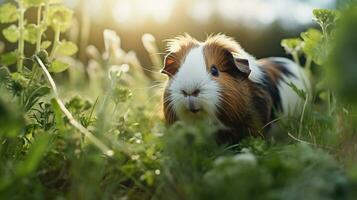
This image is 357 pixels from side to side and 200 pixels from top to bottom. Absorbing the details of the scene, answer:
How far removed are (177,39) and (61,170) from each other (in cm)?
139

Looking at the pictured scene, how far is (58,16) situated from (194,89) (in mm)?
778

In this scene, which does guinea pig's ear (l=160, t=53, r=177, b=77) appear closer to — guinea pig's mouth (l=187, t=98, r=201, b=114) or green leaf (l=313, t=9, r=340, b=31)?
guinea pig's mouth (l=187, t=98, r=201, b=114)

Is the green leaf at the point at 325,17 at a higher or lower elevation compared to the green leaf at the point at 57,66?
higher

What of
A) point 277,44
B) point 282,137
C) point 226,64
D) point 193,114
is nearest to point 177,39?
point 226,64

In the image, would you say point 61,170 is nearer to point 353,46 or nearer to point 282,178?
point 282,178

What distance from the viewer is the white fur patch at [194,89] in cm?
269

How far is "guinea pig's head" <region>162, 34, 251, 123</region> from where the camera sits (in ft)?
8.86

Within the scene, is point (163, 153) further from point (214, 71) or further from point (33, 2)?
point (33, 2)

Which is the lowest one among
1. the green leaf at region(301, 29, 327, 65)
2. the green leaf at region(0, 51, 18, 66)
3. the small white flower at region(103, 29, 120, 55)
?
the small white flower at region(103, 29, 120, 55)

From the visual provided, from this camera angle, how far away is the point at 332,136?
2.34 m

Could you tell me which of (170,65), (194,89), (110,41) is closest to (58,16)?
(170,65)

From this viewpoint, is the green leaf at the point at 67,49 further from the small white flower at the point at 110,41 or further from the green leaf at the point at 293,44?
the green leaf at the point at 293,44

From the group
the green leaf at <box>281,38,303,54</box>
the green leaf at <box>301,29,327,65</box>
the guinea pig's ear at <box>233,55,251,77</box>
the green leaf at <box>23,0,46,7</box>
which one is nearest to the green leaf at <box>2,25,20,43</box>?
the green leaf at <box>23,0,46,7</box>

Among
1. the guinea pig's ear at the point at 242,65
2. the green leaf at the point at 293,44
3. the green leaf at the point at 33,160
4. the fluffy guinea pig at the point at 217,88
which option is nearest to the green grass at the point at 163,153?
the green leaf at the point at 33,160
